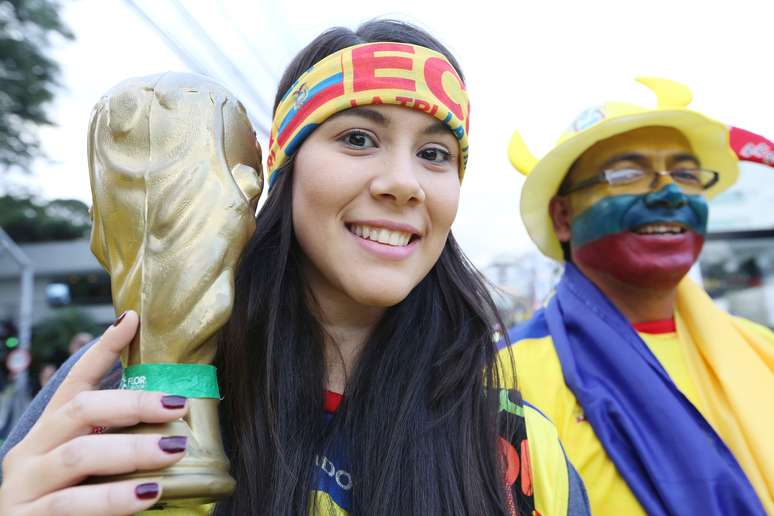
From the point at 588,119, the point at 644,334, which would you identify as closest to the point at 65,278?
the point at 588,119

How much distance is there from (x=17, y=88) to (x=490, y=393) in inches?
384

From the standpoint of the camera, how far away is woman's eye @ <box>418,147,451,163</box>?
1.23 m

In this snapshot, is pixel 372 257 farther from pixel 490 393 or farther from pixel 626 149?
pixel 626 149

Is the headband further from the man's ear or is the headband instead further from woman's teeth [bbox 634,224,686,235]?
the man's ear

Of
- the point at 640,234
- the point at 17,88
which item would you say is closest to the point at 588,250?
the point at 640,234

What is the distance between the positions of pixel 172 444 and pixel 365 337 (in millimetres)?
562

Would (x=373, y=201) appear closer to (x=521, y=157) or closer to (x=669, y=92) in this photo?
(x=521, y=157)

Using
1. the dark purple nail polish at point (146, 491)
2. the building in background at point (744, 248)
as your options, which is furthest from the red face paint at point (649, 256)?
the building in background at point (744, 248)

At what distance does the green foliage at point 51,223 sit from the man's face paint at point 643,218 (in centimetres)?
1327

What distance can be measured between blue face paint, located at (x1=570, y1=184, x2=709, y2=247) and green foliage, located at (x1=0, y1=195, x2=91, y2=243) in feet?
43.6

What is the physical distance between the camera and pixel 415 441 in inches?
45.3

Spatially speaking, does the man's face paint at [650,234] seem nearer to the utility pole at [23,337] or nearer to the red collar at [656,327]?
the red collar at [656,327]

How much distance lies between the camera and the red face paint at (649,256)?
2.11 metres

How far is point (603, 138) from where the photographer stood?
2.24m
